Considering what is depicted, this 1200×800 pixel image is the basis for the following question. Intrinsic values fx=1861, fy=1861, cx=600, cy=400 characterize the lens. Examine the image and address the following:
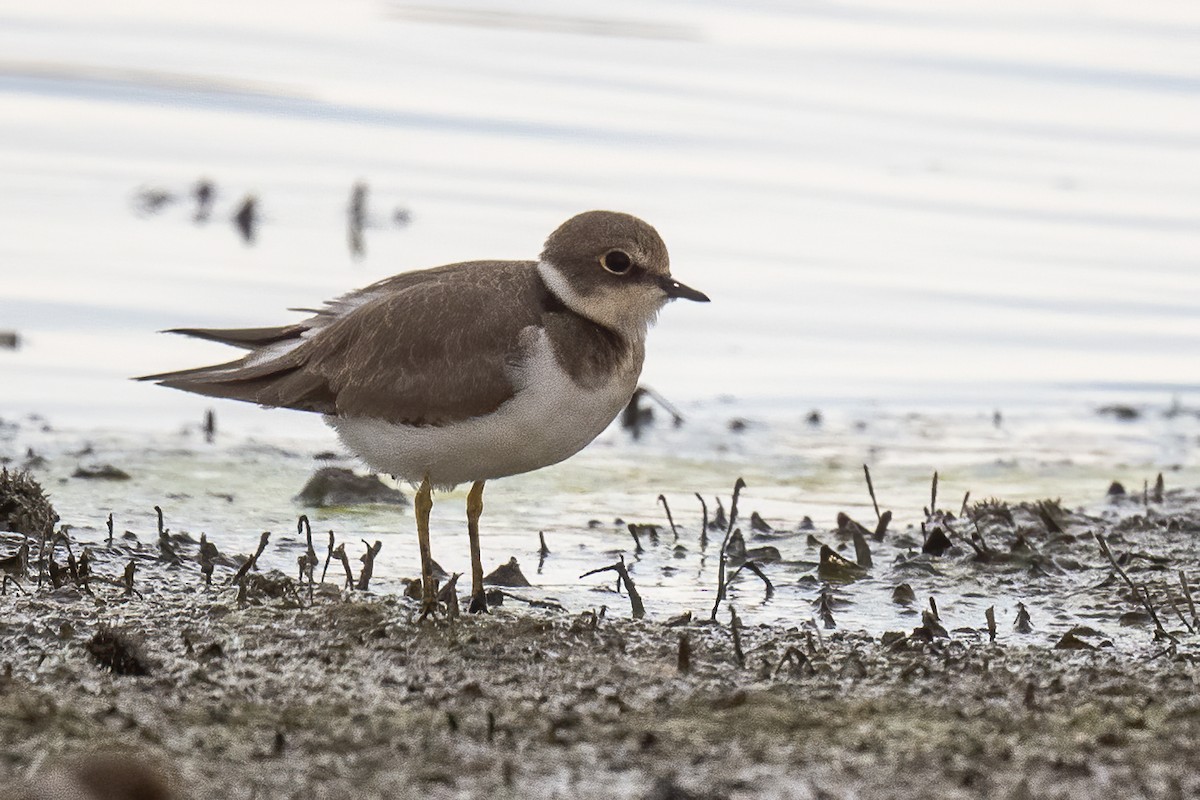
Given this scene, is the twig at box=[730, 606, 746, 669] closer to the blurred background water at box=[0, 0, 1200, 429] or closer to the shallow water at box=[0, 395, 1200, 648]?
the shallow water at box=[0, 395, 1200, 648]

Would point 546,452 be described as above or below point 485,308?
below

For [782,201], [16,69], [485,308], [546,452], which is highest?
[16,69]

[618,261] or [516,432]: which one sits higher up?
[618,261]

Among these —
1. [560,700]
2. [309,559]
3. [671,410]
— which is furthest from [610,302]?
[671,410]

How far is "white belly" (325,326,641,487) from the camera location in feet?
18.9

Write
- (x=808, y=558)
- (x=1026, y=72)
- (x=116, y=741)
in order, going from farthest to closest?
(x=1026, y=72), (x=808, y=558), (x=116, y=741)

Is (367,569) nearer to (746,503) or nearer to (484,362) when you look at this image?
(484,362)

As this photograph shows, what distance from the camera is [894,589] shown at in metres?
6.43

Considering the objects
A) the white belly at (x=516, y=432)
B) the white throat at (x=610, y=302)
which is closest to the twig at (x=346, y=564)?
the white belly at (x=516, y=432)

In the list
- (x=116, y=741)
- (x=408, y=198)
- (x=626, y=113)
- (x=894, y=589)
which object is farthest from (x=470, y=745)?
(x=626, y=113)

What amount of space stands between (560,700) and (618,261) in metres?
1.71

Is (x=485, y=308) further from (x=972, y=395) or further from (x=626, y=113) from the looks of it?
(x=626, y=113)

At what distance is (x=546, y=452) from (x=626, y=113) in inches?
429

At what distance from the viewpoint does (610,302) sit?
19.8 ft
